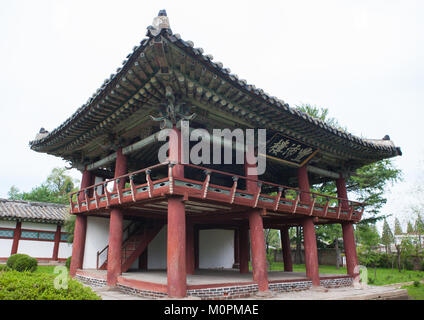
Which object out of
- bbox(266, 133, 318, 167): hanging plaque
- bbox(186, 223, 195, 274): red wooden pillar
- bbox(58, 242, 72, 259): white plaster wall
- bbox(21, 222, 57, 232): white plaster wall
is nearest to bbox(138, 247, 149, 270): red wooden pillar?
bbox(186, 223, 195, 274): red wooden pillar

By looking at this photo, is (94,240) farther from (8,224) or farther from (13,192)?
(13,192)

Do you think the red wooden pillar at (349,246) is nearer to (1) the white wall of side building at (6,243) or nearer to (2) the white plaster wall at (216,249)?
(2) the white plaster wall at (216,249)

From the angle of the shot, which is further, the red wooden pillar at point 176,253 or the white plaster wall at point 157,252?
the white plaster wall at point 157,252

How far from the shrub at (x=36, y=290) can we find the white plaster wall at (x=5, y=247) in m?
20.3

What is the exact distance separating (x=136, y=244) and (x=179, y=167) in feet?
21.4

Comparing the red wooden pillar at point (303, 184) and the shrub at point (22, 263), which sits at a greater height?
the red wooden pillar at point (303, 184)

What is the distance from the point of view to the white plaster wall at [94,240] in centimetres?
1415

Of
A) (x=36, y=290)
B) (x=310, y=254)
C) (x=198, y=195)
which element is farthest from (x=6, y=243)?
(x=36, y=290)

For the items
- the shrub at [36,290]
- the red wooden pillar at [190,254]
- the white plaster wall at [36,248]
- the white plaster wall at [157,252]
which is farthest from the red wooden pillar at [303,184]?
the white plaster wall at [36,248]

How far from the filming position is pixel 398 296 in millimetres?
11594

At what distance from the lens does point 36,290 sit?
466 centimetres

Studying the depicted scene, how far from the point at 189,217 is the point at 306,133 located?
242 inches

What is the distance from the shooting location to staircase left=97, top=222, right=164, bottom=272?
1309 cm
